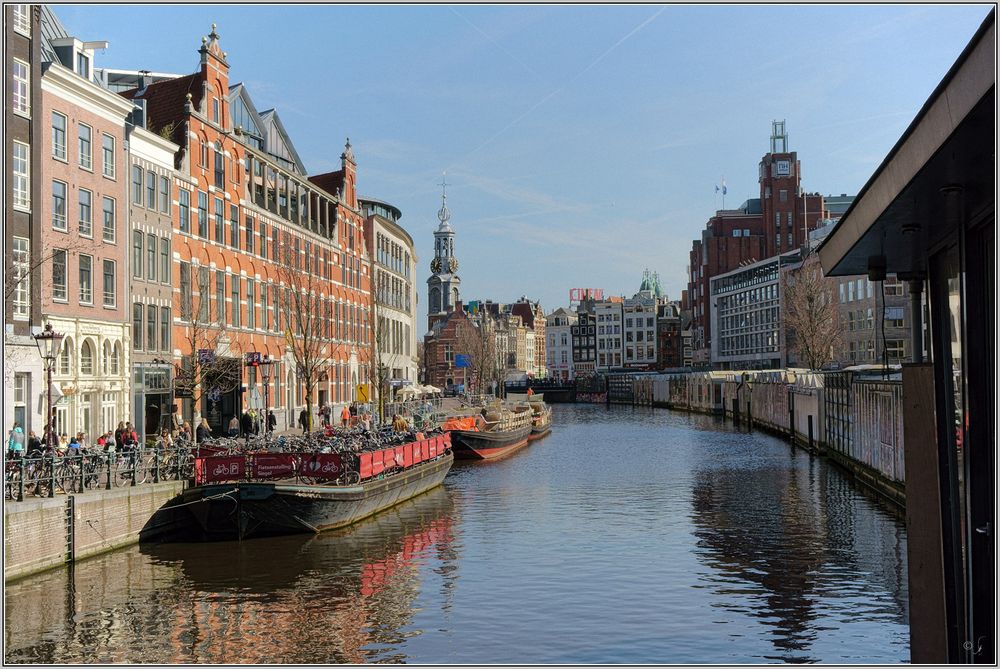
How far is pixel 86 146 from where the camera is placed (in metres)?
37.8

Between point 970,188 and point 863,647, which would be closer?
point 970,188

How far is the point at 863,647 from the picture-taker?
55.4 feet

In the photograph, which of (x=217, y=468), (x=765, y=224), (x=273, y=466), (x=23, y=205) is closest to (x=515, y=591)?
(x=273, y=466)

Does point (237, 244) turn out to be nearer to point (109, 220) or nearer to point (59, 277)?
point (109, 220)

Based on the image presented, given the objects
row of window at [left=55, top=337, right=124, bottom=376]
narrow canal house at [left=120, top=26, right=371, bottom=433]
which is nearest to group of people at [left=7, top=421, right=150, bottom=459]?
row of window at [left=55, top=337, right=124, bottom=376]

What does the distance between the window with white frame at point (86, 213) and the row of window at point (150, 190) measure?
3.90m

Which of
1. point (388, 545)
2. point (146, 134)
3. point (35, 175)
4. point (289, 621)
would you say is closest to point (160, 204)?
point (146, 134)

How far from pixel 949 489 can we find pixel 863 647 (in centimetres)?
862

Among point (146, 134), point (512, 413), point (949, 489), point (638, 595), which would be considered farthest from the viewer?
point (512, 413)

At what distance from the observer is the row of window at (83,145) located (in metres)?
35.6

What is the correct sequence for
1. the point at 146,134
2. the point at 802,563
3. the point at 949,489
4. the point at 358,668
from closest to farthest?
the point at 949,489
the point at 358,668
the point at 802,563
the point at 146,134

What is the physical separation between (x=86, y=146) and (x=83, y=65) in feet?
11.2

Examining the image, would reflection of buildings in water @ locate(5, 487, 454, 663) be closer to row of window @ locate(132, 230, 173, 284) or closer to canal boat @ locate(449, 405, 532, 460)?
row of window @ locate(132, 230, 173, 284)

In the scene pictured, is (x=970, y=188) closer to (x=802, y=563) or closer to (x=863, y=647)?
(x=863, y=647)
